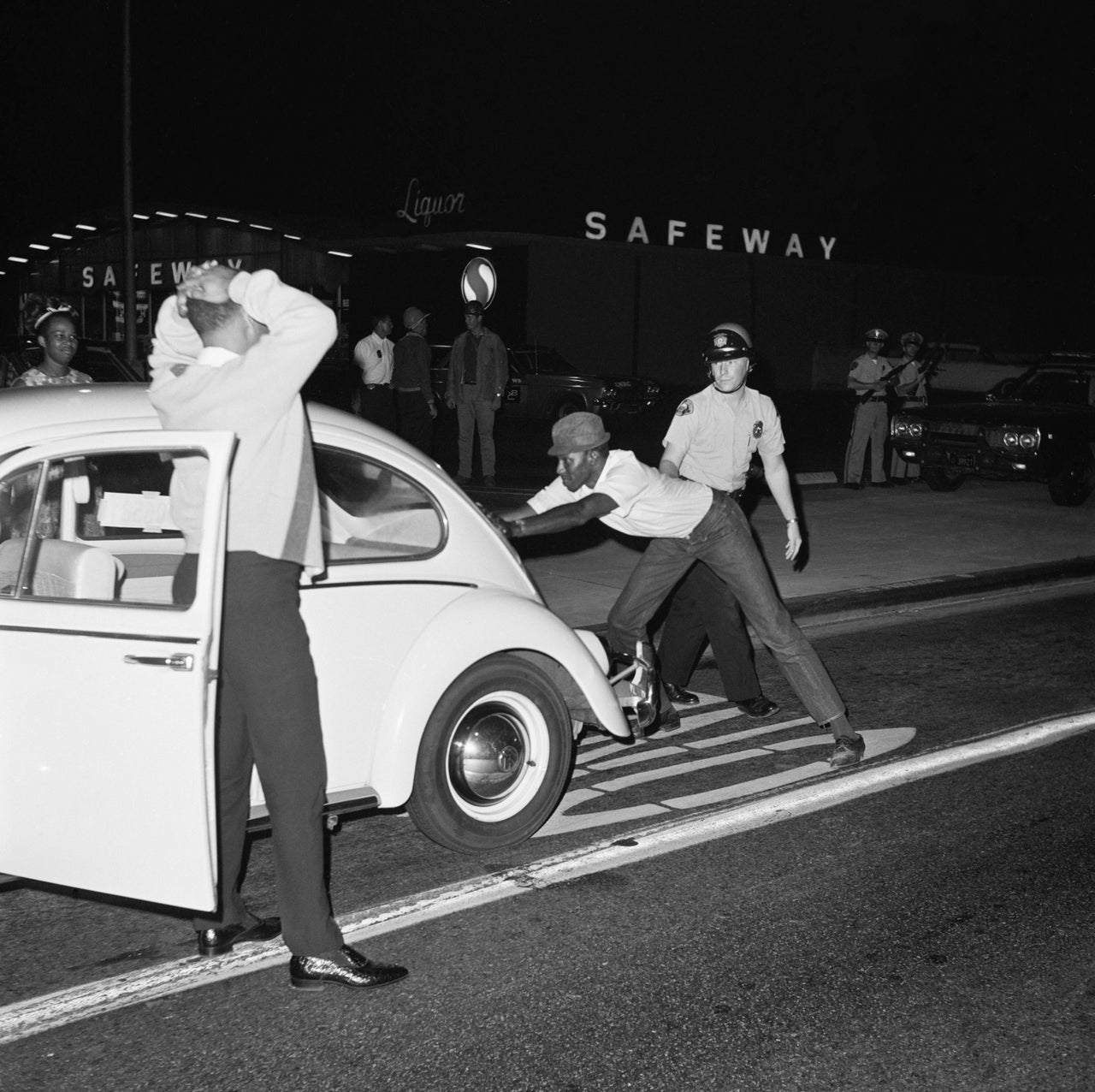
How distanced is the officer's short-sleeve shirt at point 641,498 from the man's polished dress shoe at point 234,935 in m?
2.10

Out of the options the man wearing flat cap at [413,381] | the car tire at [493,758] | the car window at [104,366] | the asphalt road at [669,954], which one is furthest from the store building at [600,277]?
the car tire at [493,758]

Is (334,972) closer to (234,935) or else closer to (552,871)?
(234,935)

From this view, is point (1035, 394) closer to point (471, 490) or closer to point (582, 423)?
point (471, 490)

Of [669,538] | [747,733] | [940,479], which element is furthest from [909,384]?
[669,538]

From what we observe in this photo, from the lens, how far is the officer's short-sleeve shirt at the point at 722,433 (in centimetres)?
675

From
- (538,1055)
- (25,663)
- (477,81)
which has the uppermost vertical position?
(477,81)

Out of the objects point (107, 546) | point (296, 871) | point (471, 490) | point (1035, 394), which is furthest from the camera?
point (1035, 394)

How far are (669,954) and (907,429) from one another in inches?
487

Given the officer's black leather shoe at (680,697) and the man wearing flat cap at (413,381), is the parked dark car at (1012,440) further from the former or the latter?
the officer's black leather shoe at (680,697)

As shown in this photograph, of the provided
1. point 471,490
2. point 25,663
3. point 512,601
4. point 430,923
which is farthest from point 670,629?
point 471,490

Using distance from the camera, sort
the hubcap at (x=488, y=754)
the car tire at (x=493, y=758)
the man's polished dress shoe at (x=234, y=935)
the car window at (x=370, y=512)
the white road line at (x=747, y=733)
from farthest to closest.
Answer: the white road line at (x=747, y=733) → the hubcap at (x=488, y=754) → the car tire at (x=493, y=758) → the car window at (x=370, y=512) → the man's polished dress shoe at (x=234, y=935)

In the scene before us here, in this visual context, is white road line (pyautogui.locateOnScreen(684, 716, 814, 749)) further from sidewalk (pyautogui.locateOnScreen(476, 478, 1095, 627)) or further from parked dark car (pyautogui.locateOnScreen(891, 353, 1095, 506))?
parked dark car (pyautogui.locateOnScreen(891, 353, 1095, 506))

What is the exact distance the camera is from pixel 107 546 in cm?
475

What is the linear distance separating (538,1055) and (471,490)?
11332mm
